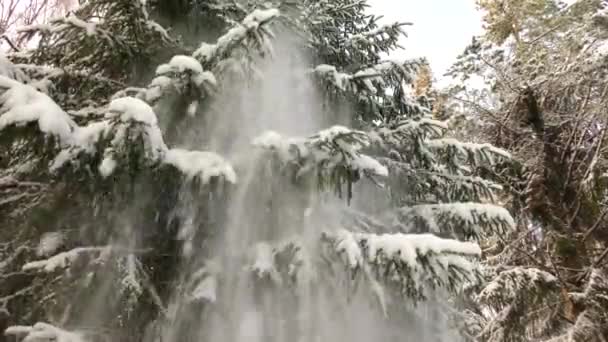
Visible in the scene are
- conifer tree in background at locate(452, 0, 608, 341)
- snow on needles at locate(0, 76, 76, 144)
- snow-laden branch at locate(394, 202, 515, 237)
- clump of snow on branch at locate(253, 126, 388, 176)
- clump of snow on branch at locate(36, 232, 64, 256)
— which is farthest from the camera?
conifer tree in background at locate(452, 0, 608, 341)

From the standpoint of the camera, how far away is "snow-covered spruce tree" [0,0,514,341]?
2.79 metres

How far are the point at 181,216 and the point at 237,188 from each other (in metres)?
0.45

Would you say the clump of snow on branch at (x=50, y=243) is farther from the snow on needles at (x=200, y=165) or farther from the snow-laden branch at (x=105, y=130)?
the snow on needles at (x=200, y=165)

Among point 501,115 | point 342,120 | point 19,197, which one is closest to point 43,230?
point 19,197

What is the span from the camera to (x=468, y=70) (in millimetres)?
6859

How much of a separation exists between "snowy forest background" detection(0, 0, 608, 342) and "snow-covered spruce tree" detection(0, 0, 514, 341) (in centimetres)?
1

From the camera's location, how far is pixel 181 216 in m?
3.35

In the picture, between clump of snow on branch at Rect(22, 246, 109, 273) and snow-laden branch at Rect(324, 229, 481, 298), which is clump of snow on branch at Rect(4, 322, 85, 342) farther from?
snow-laden branch at Rect(324, 229, 481, 298)

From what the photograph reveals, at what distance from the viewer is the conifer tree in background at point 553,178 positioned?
16.4 ft

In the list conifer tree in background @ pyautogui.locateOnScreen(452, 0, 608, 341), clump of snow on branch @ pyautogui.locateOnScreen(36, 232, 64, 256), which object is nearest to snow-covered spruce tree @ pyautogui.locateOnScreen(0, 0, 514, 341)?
clump of snow on branch @ pyautogui.locateOnScreen(36, 232, 64, 256)

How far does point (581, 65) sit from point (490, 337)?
10.9 ft

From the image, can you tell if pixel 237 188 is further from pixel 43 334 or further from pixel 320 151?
pixel 43 334

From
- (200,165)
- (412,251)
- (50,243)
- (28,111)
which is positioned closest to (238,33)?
(200,165)

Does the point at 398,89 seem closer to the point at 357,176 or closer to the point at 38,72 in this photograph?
the point at 357,176
